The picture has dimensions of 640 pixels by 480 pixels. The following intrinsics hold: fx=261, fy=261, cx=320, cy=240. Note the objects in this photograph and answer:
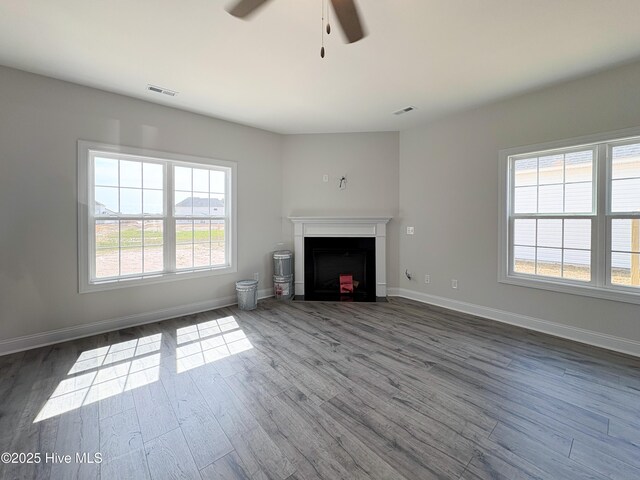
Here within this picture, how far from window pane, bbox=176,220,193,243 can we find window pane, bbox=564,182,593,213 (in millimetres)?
4785

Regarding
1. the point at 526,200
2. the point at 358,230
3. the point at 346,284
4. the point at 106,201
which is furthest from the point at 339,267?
the point at 106,201

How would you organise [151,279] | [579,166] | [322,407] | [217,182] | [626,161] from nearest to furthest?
[322,407] < [626,161] < [579,166] < [151,279] < [217,182]

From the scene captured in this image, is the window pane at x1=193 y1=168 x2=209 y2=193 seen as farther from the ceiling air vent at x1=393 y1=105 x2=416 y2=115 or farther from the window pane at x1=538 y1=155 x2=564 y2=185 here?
the window pane at x1=538 y1=155 x2=564 y2=185

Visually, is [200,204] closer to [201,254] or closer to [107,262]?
[201,254]

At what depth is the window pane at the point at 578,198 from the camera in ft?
9.34

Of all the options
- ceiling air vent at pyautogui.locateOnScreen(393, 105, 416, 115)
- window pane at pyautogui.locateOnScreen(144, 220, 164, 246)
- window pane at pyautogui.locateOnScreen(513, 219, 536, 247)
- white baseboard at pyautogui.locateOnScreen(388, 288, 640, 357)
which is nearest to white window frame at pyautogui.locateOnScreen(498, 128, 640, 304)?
window pane at pyautogui.locateOnScreen(513, 219, 536, 247)

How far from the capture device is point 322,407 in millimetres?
1834

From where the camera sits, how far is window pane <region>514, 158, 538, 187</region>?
3209 mm

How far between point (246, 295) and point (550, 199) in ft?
13.5

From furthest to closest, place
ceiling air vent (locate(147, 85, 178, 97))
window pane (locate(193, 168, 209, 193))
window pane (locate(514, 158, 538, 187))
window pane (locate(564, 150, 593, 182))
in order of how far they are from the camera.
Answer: window pane (locate(193, 168, 209, 193)) → window pane (locate(514, 158, 538, 187)) → ceiling air vent (locate(147, 85, 178, 97)) → window pane (locate(564, 150, 593, 182))

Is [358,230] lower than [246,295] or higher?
higher

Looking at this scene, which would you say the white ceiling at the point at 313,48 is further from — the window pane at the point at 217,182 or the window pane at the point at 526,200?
the window pane at the point at 526,200

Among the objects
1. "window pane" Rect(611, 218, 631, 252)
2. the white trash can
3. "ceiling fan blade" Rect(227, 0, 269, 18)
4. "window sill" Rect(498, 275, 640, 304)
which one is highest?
"ceiling fan blade" Rect(227, 0, 269, 18)

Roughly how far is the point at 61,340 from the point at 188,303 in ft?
4.25
